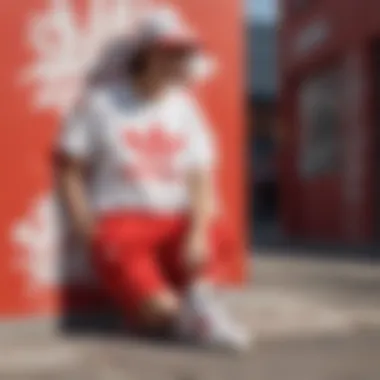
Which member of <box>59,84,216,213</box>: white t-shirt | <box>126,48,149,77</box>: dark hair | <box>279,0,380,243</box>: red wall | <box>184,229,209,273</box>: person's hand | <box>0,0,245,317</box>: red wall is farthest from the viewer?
<box>279,0,380,243</box>: red wall

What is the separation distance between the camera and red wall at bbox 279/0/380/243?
46.7 ft

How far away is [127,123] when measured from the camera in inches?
190

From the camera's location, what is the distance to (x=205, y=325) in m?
4.73

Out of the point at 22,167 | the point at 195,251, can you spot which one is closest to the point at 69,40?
the point at 22,167

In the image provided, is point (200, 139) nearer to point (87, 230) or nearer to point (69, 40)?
point (87, 230)

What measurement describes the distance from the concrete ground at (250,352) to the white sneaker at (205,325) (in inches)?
2.7

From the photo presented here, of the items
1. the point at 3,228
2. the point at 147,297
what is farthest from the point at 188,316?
the point at 3,228

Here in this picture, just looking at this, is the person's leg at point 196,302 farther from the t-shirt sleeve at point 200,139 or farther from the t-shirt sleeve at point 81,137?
the t-shirt sleeve at point 81,137

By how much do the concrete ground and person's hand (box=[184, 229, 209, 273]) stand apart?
45 cm

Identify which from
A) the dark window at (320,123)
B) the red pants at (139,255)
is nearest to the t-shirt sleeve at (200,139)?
the red pants at (139,255)

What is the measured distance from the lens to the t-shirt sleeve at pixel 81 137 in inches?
192

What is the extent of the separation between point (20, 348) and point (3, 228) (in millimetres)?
684

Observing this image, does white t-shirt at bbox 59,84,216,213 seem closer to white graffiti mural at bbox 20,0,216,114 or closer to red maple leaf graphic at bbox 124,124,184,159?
red maple leaf graphic at bbox 124,124,184,159

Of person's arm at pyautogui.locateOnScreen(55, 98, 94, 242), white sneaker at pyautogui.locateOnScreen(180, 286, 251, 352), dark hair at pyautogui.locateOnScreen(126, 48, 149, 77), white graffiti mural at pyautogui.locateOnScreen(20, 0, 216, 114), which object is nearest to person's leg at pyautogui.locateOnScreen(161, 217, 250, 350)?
white sneaker at pyautogui.locateOnScreen(180, 286, 251, 352)
